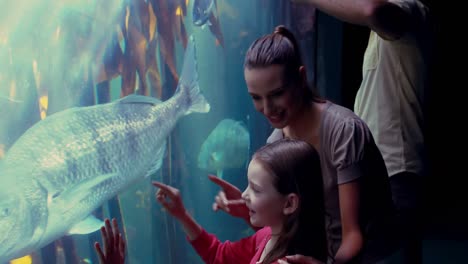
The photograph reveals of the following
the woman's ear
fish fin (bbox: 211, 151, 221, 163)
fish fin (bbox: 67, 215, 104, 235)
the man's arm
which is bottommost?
fish fin (bbox: 211, 151, 221, 163)

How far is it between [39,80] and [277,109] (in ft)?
2.95

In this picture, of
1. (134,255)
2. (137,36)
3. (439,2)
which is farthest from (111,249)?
(439,2)

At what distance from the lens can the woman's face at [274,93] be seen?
4.44 feet

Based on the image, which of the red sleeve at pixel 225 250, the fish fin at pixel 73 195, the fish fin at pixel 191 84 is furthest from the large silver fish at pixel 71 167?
the red sleeve at pixel 225 250

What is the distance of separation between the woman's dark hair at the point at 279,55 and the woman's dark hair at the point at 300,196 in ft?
0.74

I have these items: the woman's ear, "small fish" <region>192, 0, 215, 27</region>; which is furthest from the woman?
"small fish" <region>192, 0, 215, 27</region>

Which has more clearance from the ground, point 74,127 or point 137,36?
point 137,36

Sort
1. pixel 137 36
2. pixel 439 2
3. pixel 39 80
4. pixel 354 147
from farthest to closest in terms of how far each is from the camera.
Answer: pixel 439 2 → pixel 137 36 → pixel 39 80 → pixel 354 147

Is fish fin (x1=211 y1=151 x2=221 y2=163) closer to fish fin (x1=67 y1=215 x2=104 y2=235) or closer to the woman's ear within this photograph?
fish fin (x1=67 y1=215 x2=104 y2=235)

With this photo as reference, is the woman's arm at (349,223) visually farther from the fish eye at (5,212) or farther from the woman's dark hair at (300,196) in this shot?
the fish eye at (5,212)

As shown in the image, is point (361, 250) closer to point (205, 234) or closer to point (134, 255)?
point (205, 234)

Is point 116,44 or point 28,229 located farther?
point 116,44

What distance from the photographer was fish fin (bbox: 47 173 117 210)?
1.64 metres

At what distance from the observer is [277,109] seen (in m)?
1.37
